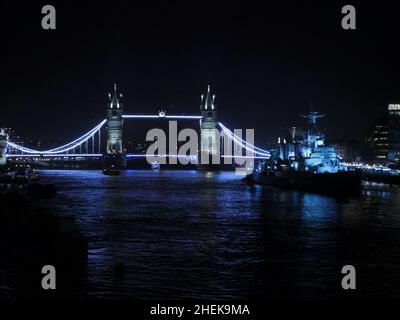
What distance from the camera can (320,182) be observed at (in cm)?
4212

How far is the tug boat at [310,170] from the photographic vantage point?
131ft

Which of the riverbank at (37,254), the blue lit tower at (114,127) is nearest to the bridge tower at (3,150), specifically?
the blue lit tower at (114,127)

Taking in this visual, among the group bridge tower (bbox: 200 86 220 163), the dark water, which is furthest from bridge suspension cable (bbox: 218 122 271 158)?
the dark water

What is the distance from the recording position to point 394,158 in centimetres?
9362

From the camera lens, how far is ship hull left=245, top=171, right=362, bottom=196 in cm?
3947

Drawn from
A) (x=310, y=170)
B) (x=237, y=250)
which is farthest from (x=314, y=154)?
(x=237, y=250)

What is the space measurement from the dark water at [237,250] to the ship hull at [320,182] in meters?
11.2

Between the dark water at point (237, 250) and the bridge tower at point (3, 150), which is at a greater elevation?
the bridge tower at point (3, 150)

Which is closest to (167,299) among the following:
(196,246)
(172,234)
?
(196,246)

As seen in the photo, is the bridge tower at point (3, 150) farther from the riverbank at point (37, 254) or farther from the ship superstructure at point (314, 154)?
the riverbank at point (37, 254)

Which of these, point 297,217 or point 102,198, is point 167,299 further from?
point 102,198

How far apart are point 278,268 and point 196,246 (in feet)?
11.1
